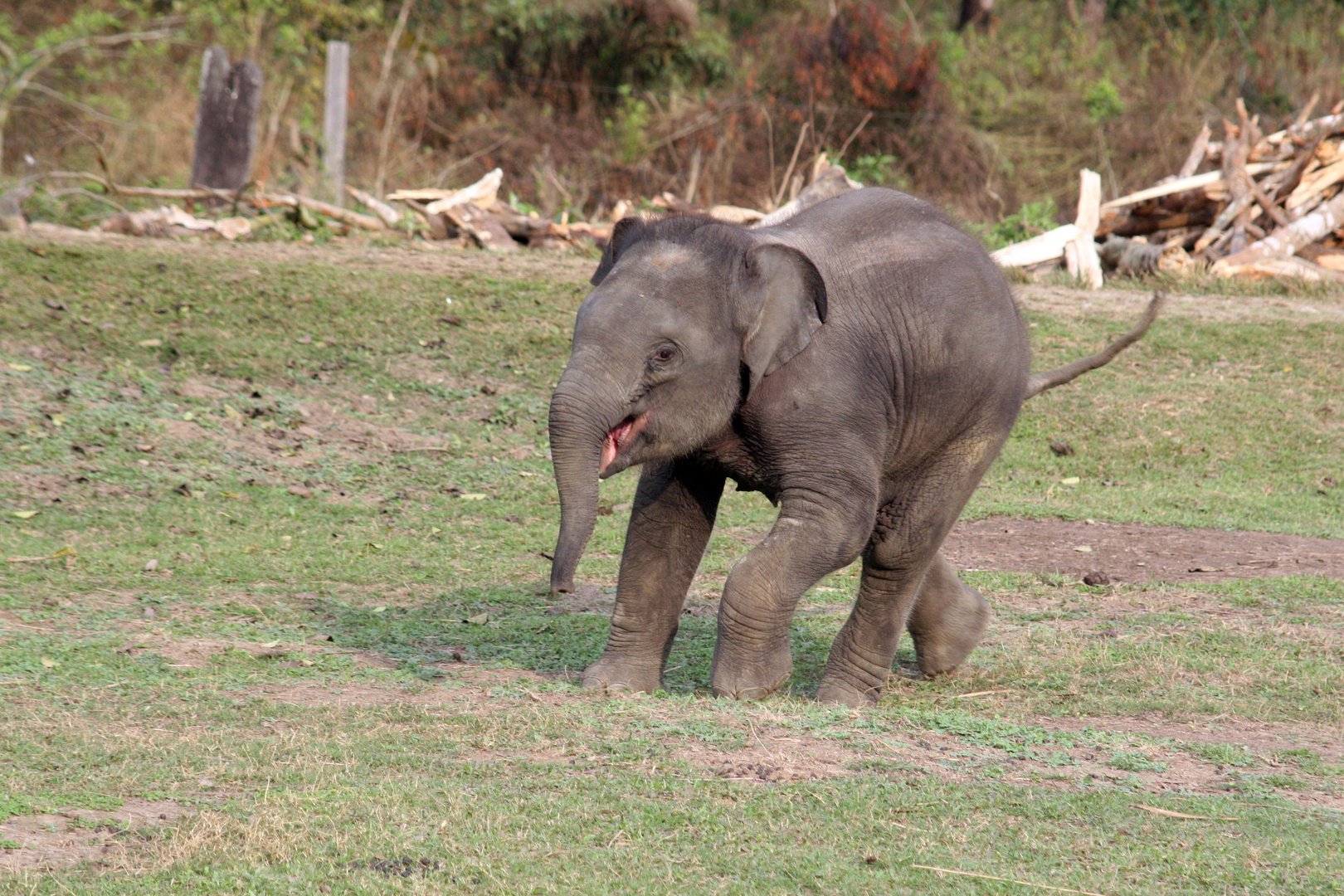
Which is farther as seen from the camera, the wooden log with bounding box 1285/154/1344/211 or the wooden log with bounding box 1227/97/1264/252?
the wooden log with bounding box 1285/154/1344/211

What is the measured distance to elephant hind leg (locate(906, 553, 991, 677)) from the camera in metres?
6.62

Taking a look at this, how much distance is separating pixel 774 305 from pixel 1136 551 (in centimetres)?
480

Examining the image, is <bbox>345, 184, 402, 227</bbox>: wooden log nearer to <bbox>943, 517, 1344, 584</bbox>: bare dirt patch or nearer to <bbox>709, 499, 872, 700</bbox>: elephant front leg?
<bbox>943, 517, 1344, 584</bbox>: bare dirt patch

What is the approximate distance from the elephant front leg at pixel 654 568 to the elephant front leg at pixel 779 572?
1.50ft

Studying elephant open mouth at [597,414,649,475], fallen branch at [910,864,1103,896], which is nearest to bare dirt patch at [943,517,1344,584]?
elephant open mouth at [597,414,649,475]

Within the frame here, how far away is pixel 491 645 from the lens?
6.85m

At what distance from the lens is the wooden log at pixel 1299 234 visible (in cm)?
1617

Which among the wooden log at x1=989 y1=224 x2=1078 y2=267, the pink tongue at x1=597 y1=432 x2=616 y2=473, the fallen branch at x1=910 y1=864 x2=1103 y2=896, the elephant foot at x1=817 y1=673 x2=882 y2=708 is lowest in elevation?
the elephant foot at x1=817 y1=673 x2=882 y2=708

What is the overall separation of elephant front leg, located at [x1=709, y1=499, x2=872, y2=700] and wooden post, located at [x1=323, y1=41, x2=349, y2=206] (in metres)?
11.8

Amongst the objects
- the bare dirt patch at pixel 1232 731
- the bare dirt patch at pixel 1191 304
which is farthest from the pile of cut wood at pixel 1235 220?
the bare dirt patch at pixel 1232 731

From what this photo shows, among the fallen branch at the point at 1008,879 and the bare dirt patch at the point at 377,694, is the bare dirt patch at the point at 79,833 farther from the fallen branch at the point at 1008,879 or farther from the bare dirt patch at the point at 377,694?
the fallen branch at the point at 1008,879

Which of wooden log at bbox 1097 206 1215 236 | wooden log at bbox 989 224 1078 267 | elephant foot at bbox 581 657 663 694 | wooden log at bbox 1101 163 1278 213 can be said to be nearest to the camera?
elephant foot at bbox 581 657 663 694

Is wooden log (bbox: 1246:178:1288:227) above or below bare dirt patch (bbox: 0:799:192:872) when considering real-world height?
above

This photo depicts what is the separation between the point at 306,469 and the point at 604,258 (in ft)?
15.5
